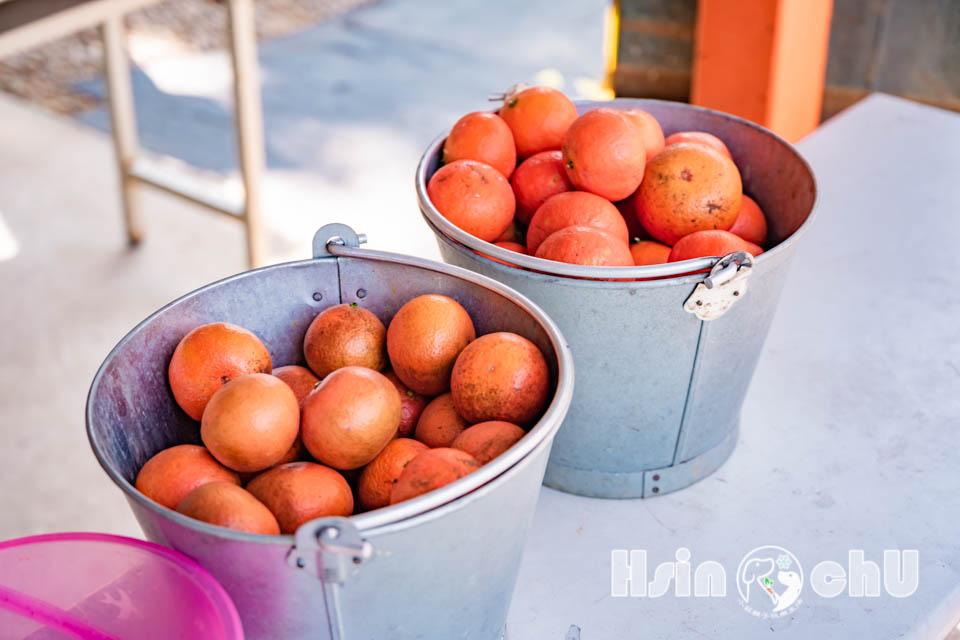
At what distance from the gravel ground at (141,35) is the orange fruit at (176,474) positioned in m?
3.09

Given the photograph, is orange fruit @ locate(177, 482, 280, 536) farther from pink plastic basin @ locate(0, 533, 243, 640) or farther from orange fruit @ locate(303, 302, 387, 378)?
Answer: orange fruit @ locate(303, 302, 387, 378)

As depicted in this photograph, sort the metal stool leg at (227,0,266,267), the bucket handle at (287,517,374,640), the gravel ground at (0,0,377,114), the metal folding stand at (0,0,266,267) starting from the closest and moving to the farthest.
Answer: the bucket handle at (287,517,374,640) → the metal folding stand at (0,0,266,267) → the metal stool leg at (227,0,266,267) → the gravel ground at (0,0,377,114)

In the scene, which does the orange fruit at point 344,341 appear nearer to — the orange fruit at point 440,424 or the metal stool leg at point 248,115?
the orange fruit at point 440,424

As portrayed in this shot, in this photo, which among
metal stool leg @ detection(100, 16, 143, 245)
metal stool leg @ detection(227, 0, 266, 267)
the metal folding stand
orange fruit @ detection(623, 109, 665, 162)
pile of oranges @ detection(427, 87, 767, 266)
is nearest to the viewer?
pile of oranges @ detection(427, 87, 767, 266)

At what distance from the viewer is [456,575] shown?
0.59 metres

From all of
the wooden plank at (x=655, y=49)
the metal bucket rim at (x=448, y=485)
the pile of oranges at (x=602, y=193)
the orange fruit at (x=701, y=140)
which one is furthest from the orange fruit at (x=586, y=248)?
the wooden plank at (x=655, y=49)

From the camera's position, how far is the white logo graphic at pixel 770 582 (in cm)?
79

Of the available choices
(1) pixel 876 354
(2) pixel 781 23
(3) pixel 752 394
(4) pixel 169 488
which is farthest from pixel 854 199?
(4) pixel 169 488

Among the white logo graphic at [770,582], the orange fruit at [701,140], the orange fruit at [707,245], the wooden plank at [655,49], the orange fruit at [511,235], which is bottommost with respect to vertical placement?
the white logo graphic at [770,582]

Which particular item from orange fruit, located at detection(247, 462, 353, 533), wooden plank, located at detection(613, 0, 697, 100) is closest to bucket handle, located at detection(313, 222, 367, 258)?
orange fruit, located at detection(247, 462, 353, 533)

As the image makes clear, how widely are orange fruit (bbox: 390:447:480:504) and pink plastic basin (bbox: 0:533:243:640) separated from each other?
128 mm

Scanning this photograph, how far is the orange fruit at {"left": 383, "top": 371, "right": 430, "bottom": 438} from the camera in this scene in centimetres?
76

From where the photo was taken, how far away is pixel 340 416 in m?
0.65

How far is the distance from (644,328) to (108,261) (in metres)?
2.19
